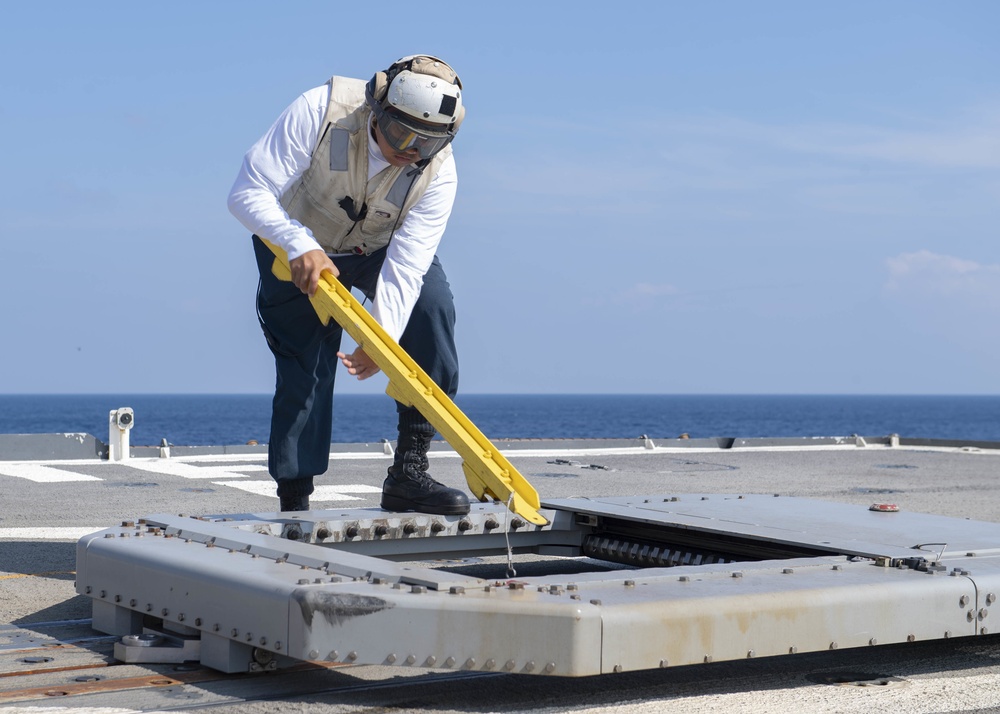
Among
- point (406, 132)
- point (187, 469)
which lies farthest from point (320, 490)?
point (406, 132)

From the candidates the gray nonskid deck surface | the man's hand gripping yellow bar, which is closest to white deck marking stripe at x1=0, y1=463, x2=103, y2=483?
the gray nonskid deck surface

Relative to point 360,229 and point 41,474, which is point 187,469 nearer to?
point 41,474

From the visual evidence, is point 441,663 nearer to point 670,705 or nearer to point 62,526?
point 670,705

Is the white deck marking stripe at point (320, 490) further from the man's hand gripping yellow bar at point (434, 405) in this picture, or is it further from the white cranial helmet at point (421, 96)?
the white cranial helmet at point (421, 96)

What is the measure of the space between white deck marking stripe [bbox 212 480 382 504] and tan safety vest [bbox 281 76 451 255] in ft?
13.4

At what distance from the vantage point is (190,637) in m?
4.00

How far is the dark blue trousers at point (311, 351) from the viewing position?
548 cm

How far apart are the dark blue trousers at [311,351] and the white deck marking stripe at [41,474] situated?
5358 mm

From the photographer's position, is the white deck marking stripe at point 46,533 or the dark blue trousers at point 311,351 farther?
the white deck marking stripe at point 46,533

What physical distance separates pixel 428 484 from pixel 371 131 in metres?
1.59

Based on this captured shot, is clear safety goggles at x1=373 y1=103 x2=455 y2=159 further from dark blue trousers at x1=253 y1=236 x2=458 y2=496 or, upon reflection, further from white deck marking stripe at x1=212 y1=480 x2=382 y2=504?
white deck marking stripe at x1=212 y1=480 x2=382 y2=504

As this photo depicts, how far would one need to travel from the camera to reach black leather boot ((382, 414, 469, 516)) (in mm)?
5434

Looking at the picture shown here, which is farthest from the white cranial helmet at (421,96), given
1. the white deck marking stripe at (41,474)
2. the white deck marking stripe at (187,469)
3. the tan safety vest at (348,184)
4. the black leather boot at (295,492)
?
the white deck marking stripe at (187,469)

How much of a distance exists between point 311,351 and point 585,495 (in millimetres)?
4644
